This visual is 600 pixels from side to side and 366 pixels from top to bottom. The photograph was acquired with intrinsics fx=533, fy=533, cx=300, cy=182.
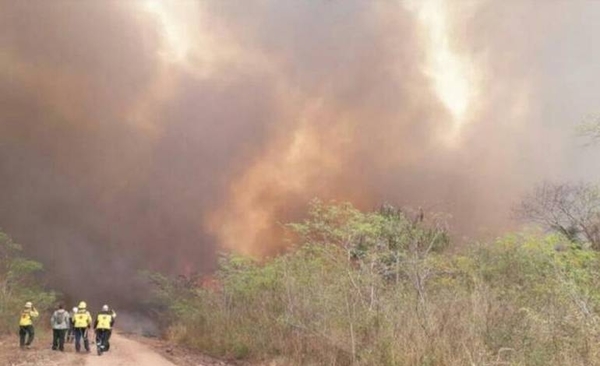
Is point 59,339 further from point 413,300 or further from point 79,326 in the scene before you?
point 413,300

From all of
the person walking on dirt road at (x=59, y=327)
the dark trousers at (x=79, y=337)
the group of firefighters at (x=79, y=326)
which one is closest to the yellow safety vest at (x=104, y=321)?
the group of firefighters at (x=79, y=326)

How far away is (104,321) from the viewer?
25656mm

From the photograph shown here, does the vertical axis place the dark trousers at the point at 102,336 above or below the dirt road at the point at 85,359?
above

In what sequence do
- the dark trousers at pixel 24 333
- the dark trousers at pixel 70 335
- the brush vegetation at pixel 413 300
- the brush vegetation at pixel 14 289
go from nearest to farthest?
1. the brush vegetation at pixel 413 300
2. the dark trousers at pixel 24 333
3. the dark trousers at pixel 70 335
4. the brush vegetation at pixel 14 289

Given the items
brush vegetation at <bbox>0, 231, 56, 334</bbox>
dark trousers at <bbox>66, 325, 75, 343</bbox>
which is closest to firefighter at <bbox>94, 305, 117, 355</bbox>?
dark trousers at <bbox>66, 325, 75, 343</bbox>

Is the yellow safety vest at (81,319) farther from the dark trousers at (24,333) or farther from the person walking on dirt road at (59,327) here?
the dark trousers at (24,333)

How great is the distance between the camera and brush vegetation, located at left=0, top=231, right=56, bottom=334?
3959 cm

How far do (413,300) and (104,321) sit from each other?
16.8 m

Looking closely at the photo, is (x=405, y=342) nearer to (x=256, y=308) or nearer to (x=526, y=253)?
(x=526, y=253)

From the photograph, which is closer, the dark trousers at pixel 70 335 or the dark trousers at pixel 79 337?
the dark trousers at pixel 79 337

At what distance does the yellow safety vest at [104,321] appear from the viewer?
2559 centimetres

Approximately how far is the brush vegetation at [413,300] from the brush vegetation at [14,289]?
19.3m

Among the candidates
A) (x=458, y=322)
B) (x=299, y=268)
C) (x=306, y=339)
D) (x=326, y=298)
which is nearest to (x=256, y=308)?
(x=299, y=268)

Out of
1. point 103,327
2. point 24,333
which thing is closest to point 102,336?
point 103,327
